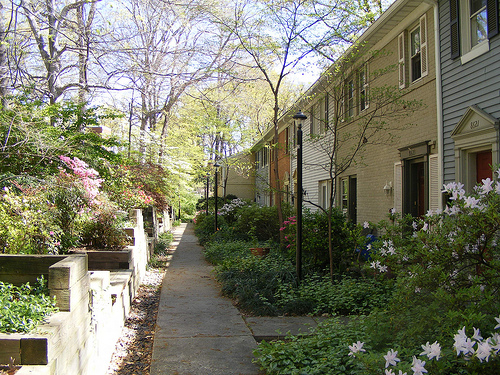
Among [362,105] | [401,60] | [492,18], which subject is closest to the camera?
[492,18]

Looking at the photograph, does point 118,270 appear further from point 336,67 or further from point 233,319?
point 336,67

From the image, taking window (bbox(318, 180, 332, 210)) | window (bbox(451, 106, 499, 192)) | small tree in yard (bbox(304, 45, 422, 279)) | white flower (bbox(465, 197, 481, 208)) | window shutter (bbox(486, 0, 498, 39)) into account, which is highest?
window shutter (bbox(486, 0, 498, 39))

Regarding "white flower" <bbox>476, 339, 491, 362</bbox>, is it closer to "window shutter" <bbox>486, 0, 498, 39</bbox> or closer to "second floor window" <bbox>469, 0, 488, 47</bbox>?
"window shutter" <bbox>486, 0, 498, 39</bbox>

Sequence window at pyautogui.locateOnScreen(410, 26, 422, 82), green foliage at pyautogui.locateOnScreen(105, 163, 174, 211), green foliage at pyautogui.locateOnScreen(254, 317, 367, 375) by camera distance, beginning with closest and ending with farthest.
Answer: green foliage at pyautogui.locateOnScreen(254, 317, 367, 375) → window at pyautogui.locateOnScreen(410, 26, 422, 82) → green foliage at pyautogui.locateOnScreen(105, 163, 174, 211)

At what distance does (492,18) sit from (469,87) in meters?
1.15

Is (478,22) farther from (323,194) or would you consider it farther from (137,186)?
(137,186)

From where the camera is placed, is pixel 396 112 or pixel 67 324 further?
pixel 396 112

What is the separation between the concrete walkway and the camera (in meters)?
4.49

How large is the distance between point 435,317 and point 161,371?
8.55ft

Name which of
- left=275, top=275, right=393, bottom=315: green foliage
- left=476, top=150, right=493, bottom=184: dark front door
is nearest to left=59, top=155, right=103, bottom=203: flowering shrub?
left=275, top=275, right=393, bottom=315: green foliage

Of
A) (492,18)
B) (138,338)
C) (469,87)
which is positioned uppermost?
(492,18)

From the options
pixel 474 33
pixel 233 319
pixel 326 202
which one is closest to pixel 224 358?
pixel 233 319

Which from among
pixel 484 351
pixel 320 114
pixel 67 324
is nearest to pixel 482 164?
pixel 484 351

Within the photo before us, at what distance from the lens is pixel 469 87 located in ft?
25.2
